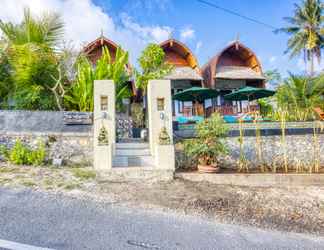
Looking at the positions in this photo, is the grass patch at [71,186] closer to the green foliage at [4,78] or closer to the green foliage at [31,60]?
the green foliage at [31,60]

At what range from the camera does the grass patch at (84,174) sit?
5430mm

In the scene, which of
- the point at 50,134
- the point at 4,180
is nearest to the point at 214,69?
the point at 50,134

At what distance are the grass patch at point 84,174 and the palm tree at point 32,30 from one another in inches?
209

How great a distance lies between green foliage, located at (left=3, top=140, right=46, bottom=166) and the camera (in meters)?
6.19

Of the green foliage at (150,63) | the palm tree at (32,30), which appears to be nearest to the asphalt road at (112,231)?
the palm tree at (32,30)

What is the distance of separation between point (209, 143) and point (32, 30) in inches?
301

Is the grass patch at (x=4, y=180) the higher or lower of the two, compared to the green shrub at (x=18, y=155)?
lower

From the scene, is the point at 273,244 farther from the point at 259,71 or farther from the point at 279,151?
the point at 259,71

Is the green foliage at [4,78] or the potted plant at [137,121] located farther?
the potted plant at [137,121]

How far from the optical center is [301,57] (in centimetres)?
2347

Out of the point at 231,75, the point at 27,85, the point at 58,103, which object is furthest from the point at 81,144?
the point at 231,75

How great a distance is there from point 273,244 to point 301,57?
25.7 m

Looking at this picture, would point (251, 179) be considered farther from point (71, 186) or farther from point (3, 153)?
point (3, 153)

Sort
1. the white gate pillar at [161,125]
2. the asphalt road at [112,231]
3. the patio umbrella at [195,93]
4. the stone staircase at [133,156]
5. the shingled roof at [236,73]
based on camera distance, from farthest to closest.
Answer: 1. the shingled roof at [236,73]
2. the patio umbrella at [195,93]
3. the stone staircase at [133,156]
4. the white gate pillar at [161,125]
5. the asphalt road at [112,231]
